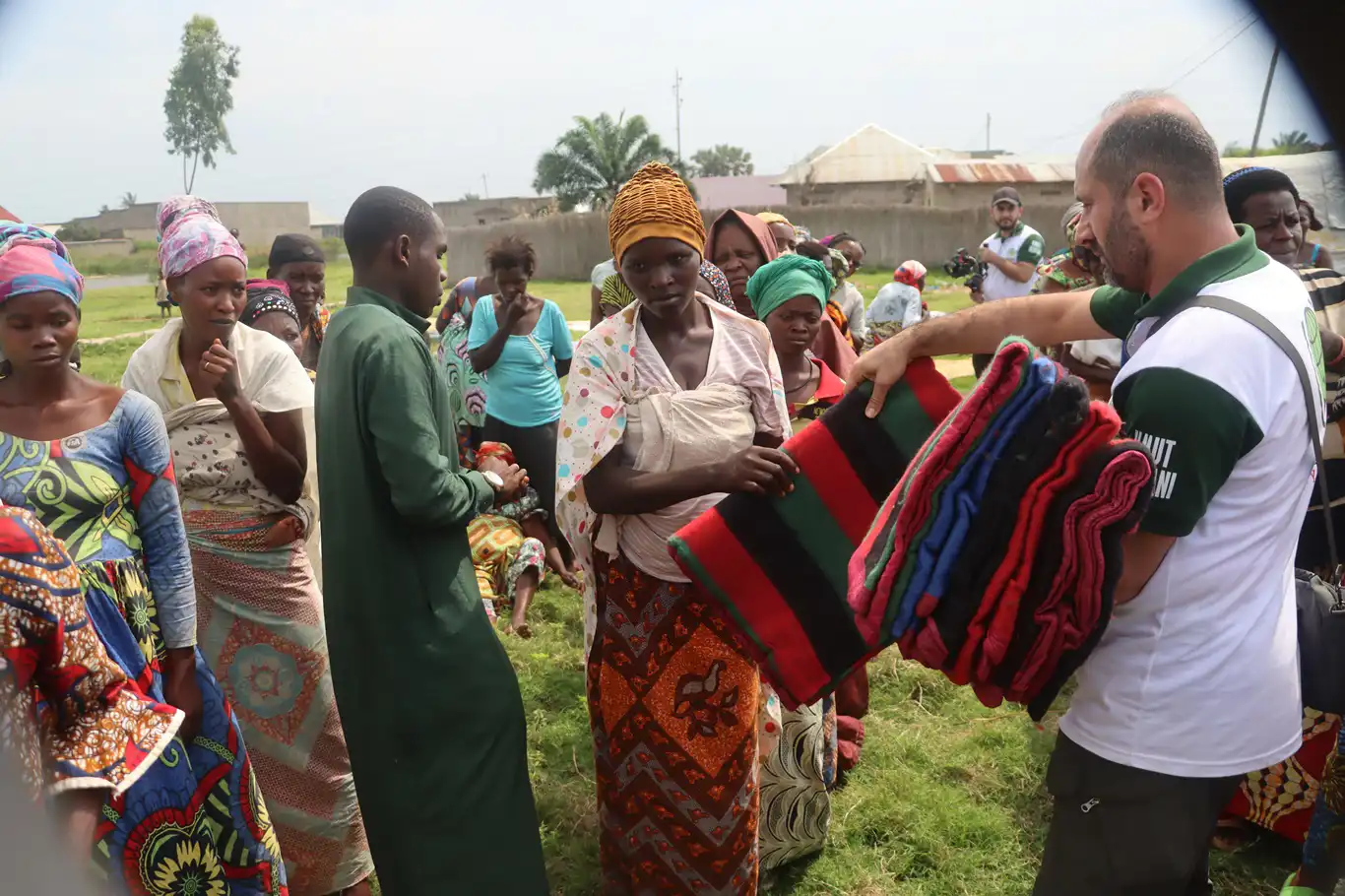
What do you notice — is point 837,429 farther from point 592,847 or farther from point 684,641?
point 592,847

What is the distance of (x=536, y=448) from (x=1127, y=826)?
4756 mm

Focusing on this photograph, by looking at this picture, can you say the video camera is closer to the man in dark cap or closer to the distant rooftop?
Answer: the man in dark cap

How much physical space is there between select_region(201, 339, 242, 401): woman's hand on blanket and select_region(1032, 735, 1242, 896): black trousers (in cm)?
246

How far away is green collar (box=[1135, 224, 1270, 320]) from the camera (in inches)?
71.6

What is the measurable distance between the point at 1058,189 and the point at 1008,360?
1262 inches

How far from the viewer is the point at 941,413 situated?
229 cm

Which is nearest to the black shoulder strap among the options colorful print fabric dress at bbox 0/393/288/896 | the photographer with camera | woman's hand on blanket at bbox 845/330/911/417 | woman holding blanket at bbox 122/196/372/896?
woman's hand on blanket at bbox 845/330/911/417

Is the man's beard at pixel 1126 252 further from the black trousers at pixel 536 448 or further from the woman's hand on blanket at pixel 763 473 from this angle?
the black trousers at pixel 536 448

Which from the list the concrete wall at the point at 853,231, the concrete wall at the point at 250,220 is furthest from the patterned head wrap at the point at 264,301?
the concrete wall at the point at 250,220

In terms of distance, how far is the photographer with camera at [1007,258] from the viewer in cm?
798

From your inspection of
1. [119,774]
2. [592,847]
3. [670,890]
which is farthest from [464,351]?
[119,774]

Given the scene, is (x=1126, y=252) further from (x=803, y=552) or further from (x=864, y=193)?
(x=864, y=193)

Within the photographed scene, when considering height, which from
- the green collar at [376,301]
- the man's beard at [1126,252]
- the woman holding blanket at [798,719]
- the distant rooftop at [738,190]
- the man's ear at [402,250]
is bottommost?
the woman holding blanket at [798,719]

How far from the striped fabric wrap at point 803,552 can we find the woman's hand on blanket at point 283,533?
4.70ft
